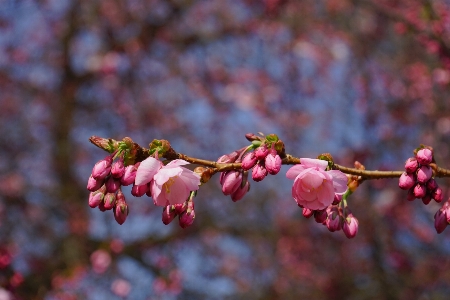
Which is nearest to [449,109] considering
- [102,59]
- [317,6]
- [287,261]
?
[317,6]

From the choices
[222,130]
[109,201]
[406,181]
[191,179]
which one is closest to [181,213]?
[191,179]

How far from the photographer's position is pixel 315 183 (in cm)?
141

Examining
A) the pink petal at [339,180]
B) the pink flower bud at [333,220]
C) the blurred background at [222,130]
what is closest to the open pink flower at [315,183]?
the pink petal at [339,180]

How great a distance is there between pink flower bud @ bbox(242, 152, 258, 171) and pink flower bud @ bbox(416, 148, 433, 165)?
20.4 inches

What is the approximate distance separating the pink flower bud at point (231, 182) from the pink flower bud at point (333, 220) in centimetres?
32

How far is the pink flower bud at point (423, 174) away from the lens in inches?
58.7

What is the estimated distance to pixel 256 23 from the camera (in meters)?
8.09

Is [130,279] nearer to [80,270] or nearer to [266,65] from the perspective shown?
[80,270]

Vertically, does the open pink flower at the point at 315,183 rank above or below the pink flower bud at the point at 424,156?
below

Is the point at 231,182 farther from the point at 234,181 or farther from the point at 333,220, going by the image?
the point at 333,220

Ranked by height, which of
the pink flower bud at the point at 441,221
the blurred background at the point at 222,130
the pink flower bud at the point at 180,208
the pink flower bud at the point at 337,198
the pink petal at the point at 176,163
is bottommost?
the pink flower bud at the point at 441,221

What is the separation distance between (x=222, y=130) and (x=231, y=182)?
8.92 meters

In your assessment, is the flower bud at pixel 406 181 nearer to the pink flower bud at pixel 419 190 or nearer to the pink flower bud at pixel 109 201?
the pink flower bud at pixel 419 190

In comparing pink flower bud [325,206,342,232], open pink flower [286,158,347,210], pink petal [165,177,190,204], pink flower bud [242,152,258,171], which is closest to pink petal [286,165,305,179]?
open pink flower [286,158,347,210]
